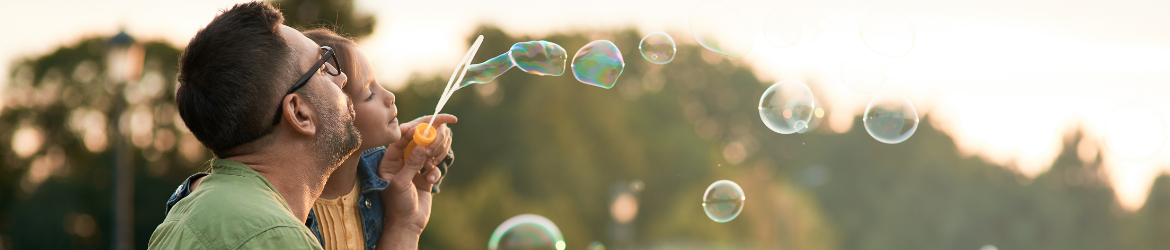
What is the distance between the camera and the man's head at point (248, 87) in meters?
2.20

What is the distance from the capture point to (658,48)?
5949 millimetres

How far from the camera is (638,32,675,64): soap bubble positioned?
5.86 m

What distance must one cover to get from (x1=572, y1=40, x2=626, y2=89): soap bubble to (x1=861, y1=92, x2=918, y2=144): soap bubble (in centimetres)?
223

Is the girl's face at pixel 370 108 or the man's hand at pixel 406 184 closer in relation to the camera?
the girl's face at pixel 370 108

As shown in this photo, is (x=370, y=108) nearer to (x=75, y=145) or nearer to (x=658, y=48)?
(x=658, y=48)

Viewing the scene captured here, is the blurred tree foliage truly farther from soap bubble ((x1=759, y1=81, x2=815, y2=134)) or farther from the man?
the man

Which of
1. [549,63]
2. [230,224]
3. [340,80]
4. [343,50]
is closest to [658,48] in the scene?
[549,63]

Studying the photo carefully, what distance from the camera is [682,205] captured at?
25375mm

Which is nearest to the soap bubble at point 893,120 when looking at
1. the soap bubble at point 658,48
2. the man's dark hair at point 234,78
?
the soap bubble at point 658,48

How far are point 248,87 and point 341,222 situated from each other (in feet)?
3.24

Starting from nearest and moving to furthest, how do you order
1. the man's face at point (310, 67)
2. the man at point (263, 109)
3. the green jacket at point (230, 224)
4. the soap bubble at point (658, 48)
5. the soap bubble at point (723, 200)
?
1. the green jacket at point (230, 224)
2. the man at point (263, 109)
3. the man's face at point (310, 67)
4. the soap bubble at point (658, 48)
5. the soap bubble at point (723, 200)

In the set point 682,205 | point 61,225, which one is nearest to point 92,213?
point 61,225

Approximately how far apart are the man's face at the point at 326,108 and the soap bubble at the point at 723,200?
413cm

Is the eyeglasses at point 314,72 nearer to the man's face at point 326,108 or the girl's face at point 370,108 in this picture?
the man's face at point 326,108
